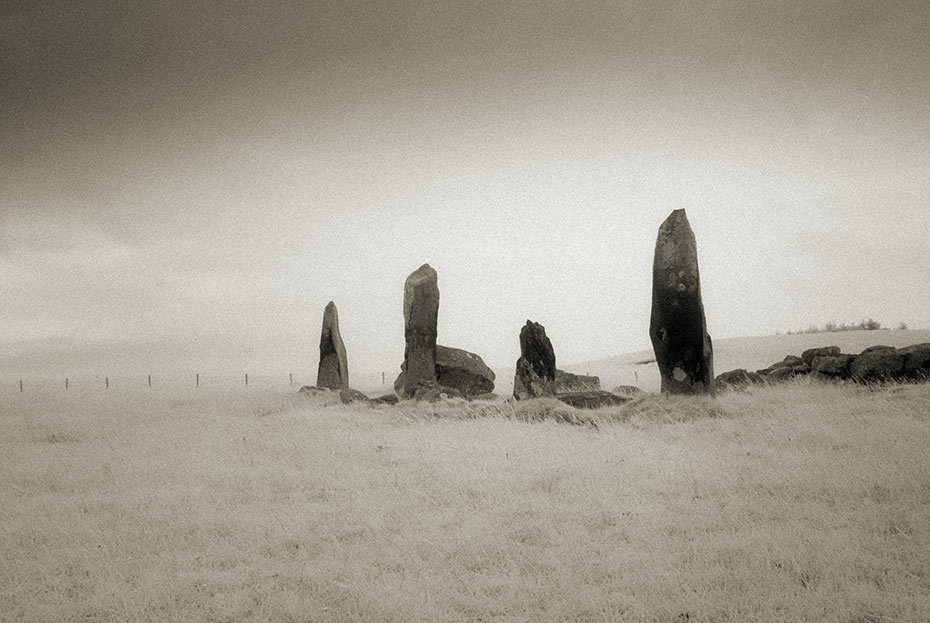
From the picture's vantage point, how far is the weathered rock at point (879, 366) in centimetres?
1551

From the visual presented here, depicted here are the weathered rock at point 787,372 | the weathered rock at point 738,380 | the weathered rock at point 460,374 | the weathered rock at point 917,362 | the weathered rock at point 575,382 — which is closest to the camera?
the weathered rock at point 917,362

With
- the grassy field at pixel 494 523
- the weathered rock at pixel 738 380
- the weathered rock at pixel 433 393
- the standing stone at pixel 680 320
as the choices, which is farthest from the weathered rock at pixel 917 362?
the weathered rock at pixel 433 393

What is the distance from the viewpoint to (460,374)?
68.8 feet

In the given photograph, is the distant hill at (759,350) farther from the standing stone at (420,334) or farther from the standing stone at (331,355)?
the standing stone at (331,355)

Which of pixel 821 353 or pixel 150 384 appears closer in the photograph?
pixel 821 353

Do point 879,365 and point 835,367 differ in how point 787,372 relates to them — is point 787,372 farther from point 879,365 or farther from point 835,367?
point 879,365

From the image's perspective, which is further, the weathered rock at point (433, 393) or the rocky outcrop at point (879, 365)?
the weathered rock at point (433, 393)

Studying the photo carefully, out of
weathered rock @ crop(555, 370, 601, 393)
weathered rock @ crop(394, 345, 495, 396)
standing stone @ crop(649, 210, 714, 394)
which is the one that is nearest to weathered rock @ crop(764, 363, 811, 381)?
standing stone @ crop(649, 210, 714, 394)

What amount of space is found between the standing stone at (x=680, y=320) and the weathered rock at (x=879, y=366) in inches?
164

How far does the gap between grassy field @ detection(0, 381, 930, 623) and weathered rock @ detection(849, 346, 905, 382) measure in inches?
153

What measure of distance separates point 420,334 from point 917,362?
1396cm

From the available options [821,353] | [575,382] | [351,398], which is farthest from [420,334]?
[821,353]

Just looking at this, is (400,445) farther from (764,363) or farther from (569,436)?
(764,363)

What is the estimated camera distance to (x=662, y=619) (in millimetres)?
4199
